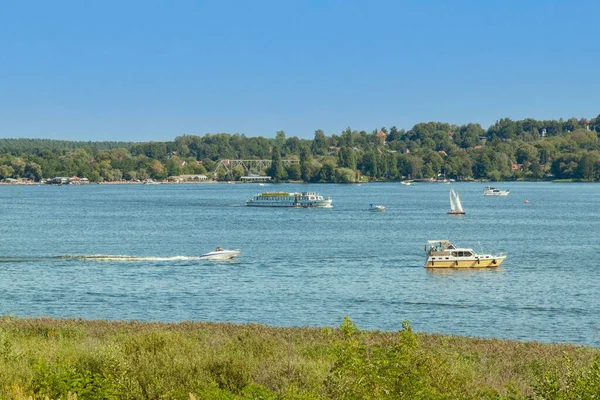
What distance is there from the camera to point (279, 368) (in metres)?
17.2

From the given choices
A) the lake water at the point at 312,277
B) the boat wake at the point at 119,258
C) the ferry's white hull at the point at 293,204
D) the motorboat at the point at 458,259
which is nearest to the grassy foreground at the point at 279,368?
the lake water at the point at 312,277

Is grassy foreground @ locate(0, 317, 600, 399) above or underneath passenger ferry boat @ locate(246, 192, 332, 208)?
above

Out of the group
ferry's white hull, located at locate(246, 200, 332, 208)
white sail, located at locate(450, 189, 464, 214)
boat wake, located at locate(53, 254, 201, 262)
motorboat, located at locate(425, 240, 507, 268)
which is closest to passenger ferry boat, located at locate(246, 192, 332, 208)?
ferry's white hull, located at locate(246, 200, 332, 208)

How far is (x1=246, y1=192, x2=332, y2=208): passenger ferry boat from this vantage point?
14988cm

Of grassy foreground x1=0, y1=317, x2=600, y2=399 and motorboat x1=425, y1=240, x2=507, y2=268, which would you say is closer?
grassy foreground x1=0, y1=317, x2=600, y2=399

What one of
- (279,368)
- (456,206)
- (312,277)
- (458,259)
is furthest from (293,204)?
(279,368)

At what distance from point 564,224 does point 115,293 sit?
7026 cm

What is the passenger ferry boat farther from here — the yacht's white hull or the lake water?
the yacht's white hull

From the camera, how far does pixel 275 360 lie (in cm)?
1838

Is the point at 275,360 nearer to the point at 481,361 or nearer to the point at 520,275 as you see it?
the point at 481,361

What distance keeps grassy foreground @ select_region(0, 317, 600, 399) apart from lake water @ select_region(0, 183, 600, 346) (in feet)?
48.2

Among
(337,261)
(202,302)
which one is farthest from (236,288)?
(337,261)

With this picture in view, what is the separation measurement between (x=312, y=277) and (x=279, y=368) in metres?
36.7

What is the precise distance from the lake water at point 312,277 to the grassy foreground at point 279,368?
48.2 feet
